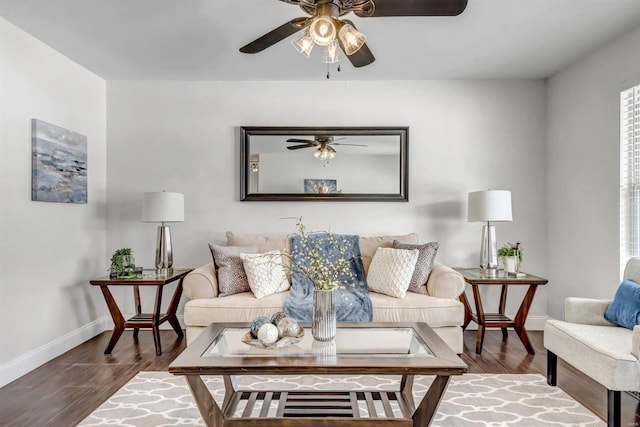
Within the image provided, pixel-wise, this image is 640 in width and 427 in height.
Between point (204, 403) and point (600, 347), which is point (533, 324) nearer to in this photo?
point (600, 347)

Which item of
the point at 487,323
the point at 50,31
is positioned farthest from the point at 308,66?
the point at 487,323

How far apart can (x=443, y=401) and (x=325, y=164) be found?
2.53m

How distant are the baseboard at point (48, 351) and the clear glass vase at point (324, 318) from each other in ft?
7.50

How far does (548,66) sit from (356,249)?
8.09 ft

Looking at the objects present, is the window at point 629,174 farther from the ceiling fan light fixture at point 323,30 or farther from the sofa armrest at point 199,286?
the sofa armrest at point 199,286

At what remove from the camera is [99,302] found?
4.38m

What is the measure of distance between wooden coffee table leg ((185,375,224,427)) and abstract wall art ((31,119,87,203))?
228 cm

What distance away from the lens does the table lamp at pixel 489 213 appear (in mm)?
3953

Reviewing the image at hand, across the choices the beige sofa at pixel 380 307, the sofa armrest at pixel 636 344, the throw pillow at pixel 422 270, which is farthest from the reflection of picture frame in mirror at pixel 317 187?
the sofa armrest at pixel 636 344

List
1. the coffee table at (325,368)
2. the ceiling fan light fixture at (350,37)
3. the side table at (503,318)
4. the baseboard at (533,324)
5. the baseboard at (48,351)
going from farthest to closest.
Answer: the baseboard at (533,324) → the side table at (503,318) → the baseboard at (48,351) → the ceiling fan light fixture at (350,37) → the coffee table at (325,368)

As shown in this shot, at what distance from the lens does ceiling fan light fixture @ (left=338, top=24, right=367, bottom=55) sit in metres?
2.27

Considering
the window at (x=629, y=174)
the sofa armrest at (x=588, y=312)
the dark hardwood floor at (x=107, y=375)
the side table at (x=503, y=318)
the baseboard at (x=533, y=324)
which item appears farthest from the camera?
the baseboard at (x=533, y=324)

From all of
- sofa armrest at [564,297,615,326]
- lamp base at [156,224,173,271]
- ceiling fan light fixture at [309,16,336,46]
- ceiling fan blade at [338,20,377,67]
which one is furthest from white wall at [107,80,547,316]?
ceiling fan light fixture at [309,16,336,46]

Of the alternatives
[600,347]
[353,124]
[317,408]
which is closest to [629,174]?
[600,347]
